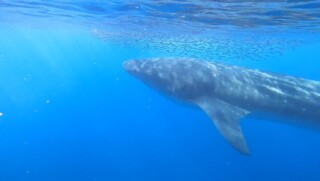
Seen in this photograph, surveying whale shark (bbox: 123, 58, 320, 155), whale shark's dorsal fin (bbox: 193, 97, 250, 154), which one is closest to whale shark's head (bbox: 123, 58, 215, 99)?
whale shark (bbox: 123, 58, 320, 155)

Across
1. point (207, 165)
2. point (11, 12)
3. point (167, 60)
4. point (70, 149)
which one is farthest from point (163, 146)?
point (11, 12)

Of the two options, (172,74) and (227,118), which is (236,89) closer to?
(227,118)

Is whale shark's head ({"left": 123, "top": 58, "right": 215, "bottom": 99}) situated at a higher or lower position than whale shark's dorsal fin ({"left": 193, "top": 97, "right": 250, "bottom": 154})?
higher

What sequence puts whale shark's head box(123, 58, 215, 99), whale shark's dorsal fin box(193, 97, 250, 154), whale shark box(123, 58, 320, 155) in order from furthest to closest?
whale shark's head box(123, 58, 215, 99)
whale shark box(123, 58, 320, 155)
whale shark's dorsal fin box(193, 97, 250, 154)

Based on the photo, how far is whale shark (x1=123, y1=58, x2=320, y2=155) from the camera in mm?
11039

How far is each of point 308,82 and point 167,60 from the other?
524 centimetres

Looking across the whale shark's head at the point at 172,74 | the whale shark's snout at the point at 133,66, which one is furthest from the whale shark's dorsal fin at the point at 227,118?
the whale shark's snout at the point at 133,66

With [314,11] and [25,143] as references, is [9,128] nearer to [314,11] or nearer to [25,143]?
[25,143]

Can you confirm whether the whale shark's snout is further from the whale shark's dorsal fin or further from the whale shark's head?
the whale shark's dorsal fin

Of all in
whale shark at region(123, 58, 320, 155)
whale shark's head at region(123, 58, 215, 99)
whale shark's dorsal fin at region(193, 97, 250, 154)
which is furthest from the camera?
whale shark's head at region(123, 58, 215, 99)

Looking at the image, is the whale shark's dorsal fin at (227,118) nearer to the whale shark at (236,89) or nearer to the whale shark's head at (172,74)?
the whale shark at (236,89)

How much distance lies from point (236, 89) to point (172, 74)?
7.53 feet

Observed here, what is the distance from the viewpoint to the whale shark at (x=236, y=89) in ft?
36.2

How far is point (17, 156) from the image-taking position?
24906mm
